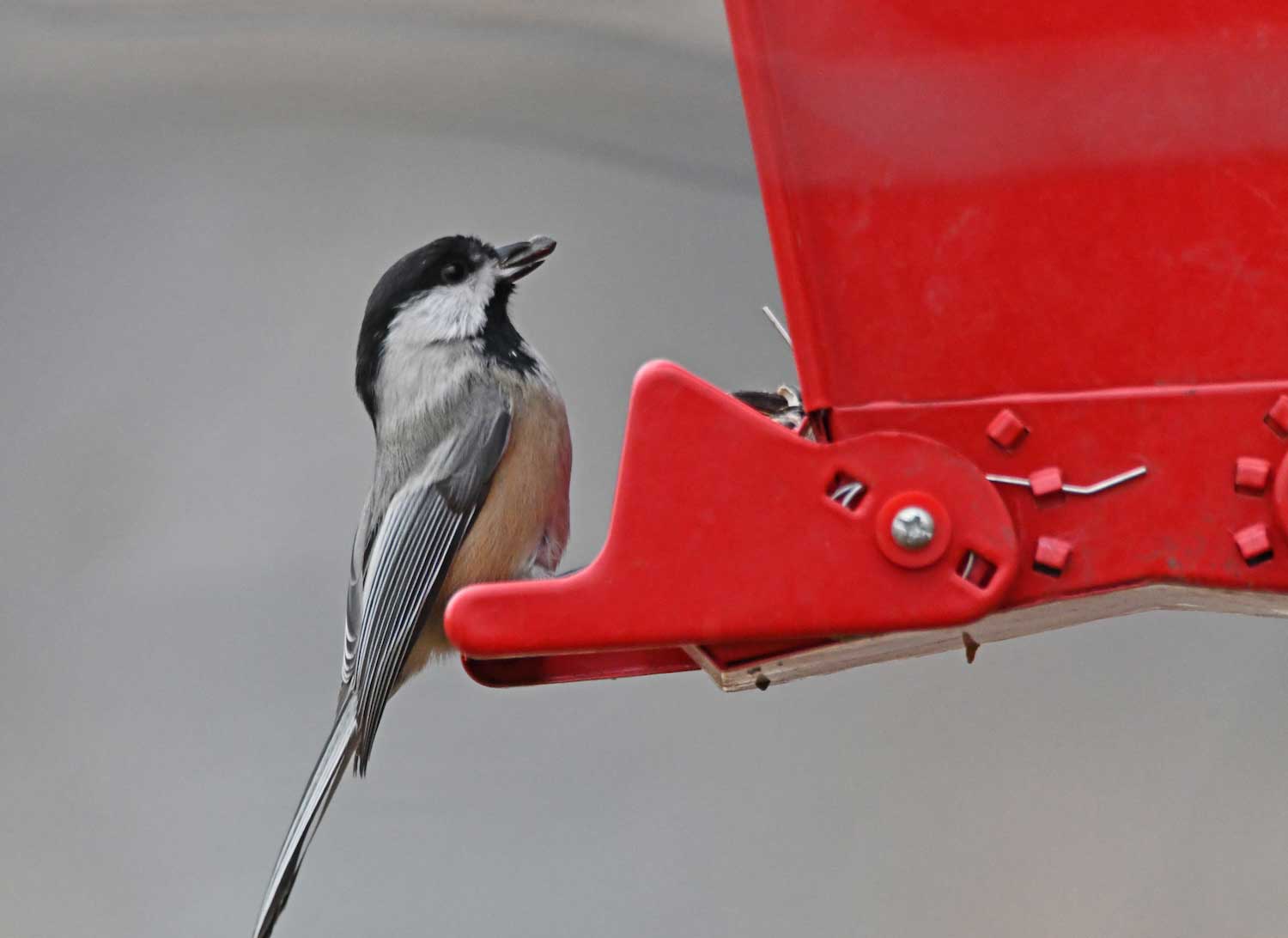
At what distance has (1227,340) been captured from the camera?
0.69 m

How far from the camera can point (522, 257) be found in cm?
131

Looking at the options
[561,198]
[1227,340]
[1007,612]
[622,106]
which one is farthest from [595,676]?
[561,198]

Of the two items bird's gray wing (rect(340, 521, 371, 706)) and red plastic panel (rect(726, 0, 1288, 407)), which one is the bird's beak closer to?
bird's gray wing (rect(340, 521, 371, 706))

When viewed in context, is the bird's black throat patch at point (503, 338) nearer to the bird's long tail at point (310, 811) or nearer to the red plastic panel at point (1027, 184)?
the bird's long tail at point (310, 811)

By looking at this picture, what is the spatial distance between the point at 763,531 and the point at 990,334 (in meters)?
0.14

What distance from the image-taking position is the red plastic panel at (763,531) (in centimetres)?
68

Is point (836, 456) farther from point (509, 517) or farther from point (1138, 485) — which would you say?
point (509, 517)

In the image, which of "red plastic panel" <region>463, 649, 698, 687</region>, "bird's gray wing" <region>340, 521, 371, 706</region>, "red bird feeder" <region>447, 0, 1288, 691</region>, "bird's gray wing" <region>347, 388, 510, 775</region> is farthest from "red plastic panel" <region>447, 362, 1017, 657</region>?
"bird's gray wing" <region>340, 521, 371, 706</region>

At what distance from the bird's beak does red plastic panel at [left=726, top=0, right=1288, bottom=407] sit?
1.96 ft

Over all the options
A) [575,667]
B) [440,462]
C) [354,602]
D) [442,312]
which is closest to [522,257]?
[442,312]

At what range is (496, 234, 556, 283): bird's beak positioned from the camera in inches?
50.6

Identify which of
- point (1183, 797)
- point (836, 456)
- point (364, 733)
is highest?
point (836, 456)

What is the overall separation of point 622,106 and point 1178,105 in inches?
36.6

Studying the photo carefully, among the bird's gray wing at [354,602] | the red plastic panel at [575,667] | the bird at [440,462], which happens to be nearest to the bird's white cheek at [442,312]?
the bird at [440,462]
